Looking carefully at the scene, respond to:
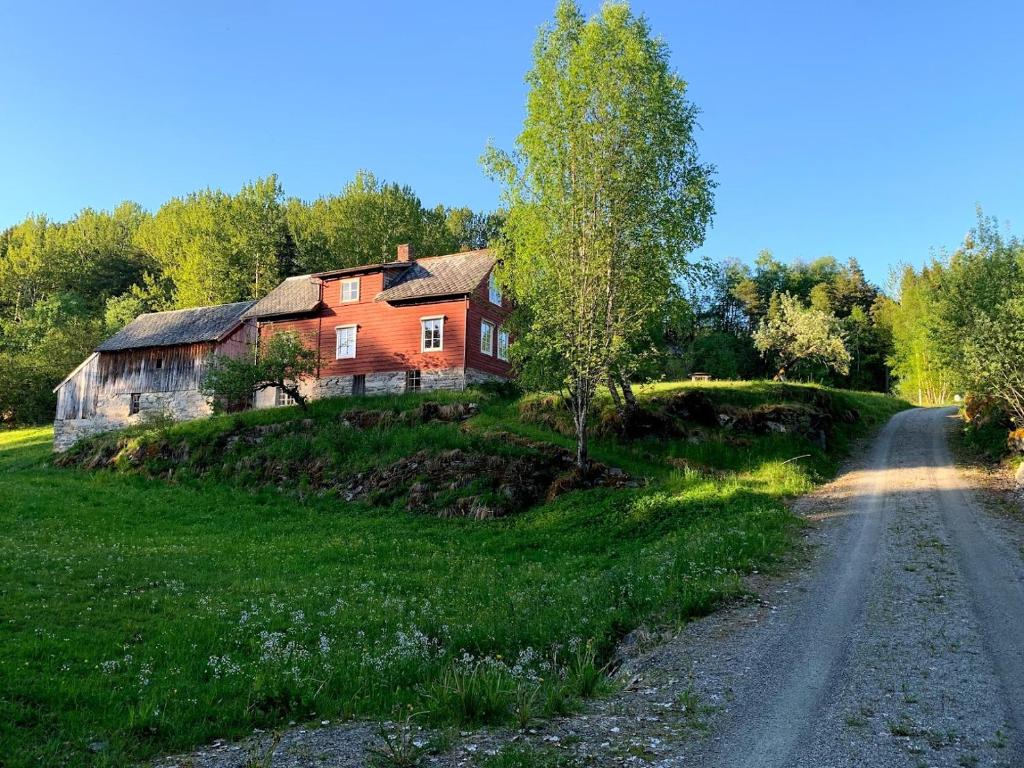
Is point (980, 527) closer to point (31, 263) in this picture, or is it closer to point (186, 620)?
point (186, 620)

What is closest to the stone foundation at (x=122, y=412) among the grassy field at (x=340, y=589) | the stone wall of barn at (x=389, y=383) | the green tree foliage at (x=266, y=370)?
the stone wall of barn at (x=389, y=383)

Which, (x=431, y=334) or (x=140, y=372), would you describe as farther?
(x=140, y=372)

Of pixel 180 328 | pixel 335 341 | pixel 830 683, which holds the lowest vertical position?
pixel 830 683

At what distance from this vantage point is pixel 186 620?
1093cm

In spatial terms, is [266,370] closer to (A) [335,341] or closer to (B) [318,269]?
(A) [335,341]

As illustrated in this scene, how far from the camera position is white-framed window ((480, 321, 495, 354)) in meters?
39.9

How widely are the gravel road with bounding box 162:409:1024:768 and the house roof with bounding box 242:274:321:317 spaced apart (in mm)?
36074

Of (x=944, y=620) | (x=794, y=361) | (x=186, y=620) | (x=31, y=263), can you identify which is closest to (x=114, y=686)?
(x=186, y=620)

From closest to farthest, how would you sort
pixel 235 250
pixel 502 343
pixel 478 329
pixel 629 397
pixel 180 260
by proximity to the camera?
pixel 629 397 → pixel 478 329 → pixel 502 343 → pixel 235 250 → pixel 180 260

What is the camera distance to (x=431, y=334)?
129ft

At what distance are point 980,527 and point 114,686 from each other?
19.2 metres

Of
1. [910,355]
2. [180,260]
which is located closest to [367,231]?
[180,260]

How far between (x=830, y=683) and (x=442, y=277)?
3513cm

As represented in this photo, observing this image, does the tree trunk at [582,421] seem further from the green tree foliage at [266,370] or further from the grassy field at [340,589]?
the green tree foliage at [266,370]
